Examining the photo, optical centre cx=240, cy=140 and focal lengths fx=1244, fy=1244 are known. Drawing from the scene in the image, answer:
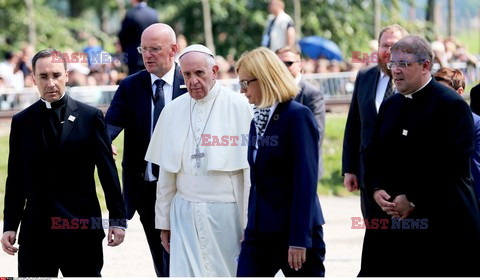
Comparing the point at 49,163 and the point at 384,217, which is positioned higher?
the point at 49,163

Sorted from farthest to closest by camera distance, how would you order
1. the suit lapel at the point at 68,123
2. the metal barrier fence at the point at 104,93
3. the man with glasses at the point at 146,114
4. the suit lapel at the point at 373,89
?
the metal barrier fence at the point at 104,93 → the suit lapel at the point at 373,89 → the man with glasses at the point at 146,114 → the suit lapel at the point at 68,123

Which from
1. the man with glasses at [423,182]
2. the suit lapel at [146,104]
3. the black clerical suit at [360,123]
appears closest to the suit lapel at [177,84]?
the suit lapel at [146,104]

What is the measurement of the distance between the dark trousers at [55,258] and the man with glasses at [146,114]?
1.42 m

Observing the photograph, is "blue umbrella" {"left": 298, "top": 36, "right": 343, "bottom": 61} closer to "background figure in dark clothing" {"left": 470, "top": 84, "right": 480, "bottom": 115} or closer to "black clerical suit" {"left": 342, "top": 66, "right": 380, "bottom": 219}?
"black clerical suit" {"left": 342, "top": 66, "right": 380, "bottom": 219}

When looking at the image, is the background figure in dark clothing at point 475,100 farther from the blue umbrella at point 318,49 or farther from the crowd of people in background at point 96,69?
the blue umbrella at point 318,49

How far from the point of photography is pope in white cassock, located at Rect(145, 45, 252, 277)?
8.68m

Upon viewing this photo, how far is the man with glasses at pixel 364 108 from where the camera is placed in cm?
1050

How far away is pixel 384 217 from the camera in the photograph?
891cm

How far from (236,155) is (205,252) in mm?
720

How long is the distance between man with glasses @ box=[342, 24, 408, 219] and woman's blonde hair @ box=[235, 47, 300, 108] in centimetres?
273

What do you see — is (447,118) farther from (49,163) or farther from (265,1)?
(265,1)

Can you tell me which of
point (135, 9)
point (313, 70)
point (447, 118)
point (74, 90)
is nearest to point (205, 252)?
point (447, 118)

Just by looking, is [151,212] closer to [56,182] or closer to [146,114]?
[146,114]

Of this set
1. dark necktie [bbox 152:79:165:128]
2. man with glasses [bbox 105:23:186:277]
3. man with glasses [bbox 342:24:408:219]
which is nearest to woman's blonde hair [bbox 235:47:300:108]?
man with glasses [bbox 105:23:186:277]
